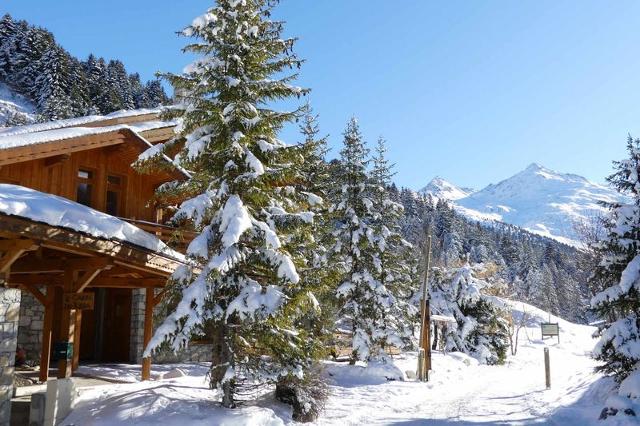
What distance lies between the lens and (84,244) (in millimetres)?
8930

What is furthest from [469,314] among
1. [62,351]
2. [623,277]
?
[62,351]

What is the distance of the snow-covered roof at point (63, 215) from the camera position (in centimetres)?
824

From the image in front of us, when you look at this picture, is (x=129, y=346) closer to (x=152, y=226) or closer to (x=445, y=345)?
(x=152, y=226)

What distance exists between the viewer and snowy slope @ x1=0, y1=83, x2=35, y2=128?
73.3 metres

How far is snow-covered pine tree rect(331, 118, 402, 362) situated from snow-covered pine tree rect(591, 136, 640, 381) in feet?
34.0

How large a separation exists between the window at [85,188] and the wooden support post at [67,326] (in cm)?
626

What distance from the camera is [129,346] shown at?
687 inches

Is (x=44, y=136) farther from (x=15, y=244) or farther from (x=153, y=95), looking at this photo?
(x=153, y=95)

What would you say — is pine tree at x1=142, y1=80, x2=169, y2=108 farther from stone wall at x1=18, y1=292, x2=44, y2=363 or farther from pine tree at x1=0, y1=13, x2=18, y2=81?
stone wall at x1=18, y1=292, x2=44, y2=363

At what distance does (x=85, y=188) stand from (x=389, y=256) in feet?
40.4

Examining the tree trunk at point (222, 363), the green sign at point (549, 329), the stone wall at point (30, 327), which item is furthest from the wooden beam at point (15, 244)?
the green sign at point (549, 329)

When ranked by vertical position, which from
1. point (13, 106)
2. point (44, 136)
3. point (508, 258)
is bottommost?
point (44, 136)

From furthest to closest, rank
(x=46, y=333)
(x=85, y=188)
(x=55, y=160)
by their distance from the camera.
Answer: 1. (x=85, y=188)
2. (x=55, y=160)
3. (x=46, y=333)

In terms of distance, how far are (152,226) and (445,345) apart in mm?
22257
